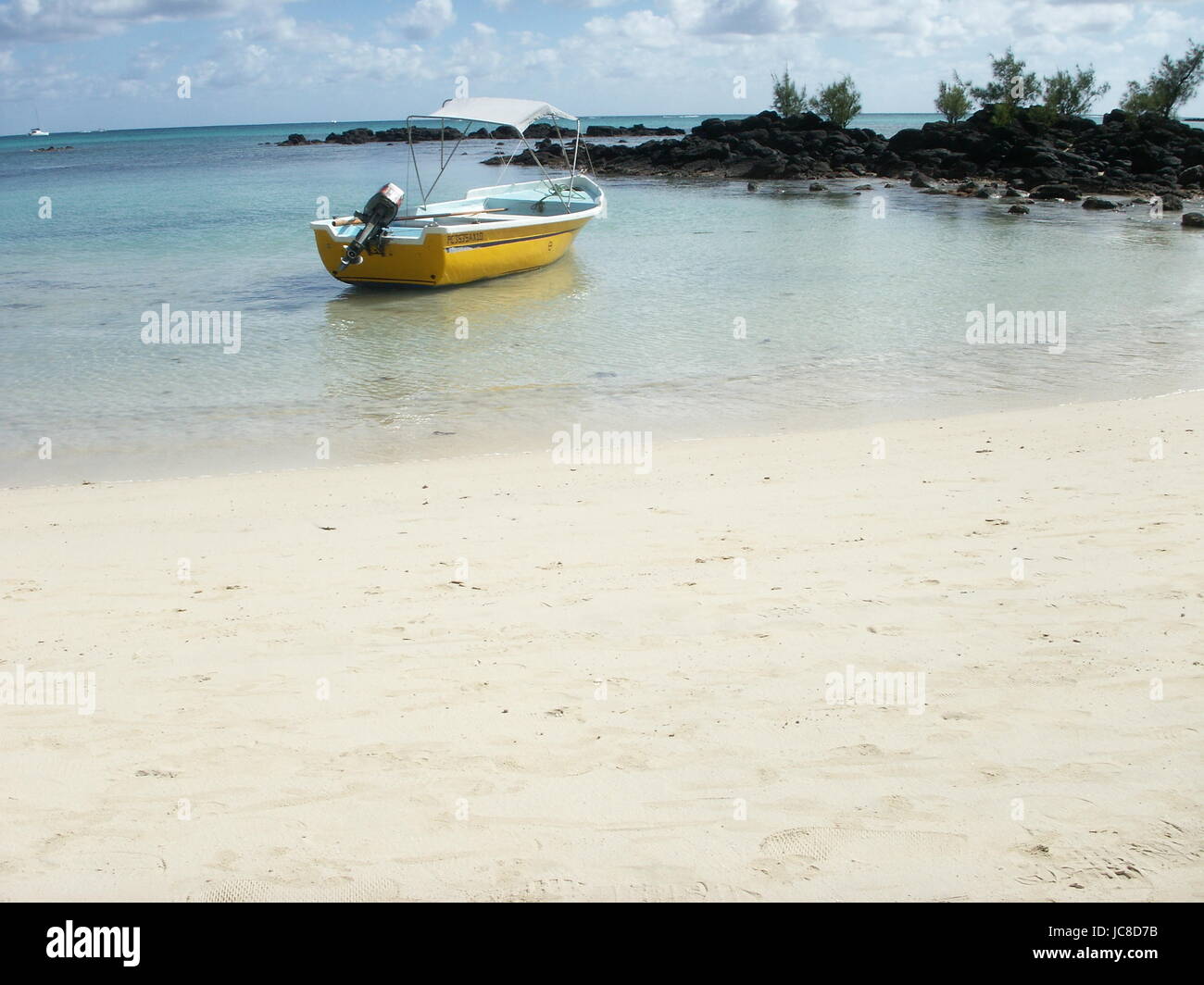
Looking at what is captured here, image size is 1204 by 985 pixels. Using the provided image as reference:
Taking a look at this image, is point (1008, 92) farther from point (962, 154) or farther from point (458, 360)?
point (458, 360)

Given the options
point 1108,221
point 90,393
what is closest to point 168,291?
point 90,393

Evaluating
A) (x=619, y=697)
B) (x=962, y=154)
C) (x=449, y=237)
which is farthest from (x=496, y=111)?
(x=962, y=154)

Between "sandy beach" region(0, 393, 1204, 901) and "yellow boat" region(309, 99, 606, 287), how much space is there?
9.98m

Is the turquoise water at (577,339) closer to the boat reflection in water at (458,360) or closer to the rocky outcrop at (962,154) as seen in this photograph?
the boat reflection in water at (458,360)

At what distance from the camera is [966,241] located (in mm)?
22516

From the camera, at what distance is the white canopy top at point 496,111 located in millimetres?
18578

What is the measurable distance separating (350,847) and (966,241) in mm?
22397

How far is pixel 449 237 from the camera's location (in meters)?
15.9

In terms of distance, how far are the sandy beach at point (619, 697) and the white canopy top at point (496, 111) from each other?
538 inches

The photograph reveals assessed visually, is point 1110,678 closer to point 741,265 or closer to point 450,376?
point 450,376

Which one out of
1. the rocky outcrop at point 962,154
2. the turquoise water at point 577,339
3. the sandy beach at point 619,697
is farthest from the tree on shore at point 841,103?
the sandy beach at point 619,697

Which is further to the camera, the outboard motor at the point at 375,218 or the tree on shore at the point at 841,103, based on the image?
the tree on shore at the point at 841,103

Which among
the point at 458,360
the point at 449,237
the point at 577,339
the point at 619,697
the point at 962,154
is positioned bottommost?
the point at 619,697

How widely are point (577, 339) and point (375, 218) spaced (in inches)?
190
